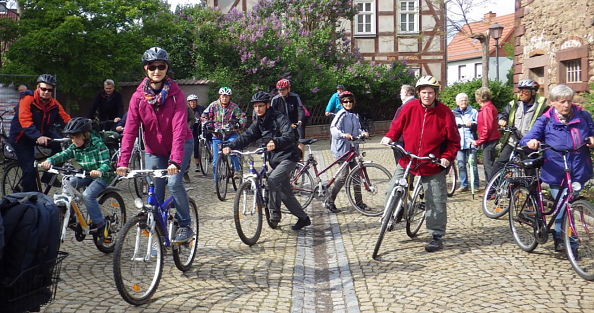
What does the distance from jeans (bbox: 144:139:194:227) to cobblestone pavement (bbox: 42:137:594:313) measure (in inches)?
22.3

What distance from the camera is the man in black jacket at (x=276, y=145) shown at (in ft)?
24.0

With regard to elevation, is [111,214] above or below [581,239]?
above

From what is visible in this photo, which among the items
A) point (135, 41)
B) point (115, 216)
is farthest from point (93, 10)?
point (115, 216)

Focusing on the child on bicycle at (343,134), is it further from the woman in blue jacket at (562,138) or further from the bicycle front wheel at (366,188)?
the woman in blue jacket at (562,138)

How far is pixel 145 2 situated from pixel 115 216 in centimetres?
1213

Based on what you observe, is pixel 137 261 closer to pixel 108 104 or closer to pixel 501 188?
pixel 501 188

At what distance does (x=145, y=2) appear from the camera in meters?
17.3

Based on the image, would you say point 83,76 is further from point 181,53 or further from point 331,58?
point 331,58

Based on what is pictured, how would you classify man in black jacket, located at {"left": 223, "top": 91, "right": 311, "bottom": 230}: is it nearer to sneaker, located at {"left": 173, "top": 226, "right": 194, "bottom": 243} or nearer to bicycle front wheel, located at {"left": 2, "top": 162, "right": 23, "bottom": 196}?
sneaker, located at {"left": 173, "top": 226, "right": 194, "bottom": 243}

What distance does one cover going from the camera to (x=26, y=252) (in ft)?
12.2

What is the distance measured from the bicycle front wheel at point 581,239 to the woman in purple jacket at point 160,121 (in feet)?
11.4

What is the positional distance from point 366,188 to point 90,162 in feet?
13.4

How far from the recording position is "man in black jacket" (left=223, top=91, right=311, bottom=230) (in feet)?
24.0

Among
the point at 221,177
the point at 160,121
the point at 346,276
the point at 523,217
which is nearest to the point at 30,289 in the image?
the point at 160,121
